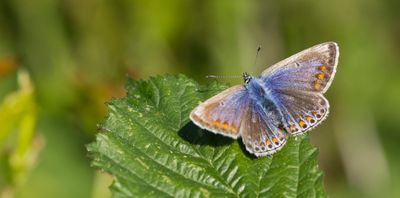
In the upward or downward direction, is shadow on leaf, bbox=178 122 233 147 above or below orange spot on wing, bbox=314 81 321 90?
above

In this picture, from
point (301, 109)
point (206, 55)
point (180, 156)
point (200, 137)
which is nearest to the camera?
point (180, 156)

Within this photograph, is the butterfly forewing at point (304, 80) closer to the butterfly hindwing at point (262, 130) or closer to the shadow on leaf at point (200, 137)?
the butterfly hindwing at point (262, 130)

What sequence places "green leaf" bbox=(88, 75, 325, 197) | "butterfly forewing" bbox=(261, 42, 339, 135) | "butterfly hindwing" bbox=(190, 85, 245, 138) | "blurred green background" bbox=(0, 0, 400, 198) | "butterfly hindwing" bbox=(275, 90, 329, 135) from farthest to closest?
1. "blurred green background" bbox=(0, 0, 400, 198)
2. "butterfly forewing" bbox=(261, 42, 339, 135)
3. "butterfly hindwing" bbox=(275, 90, 329, 135)
4. "butterfly hindwing" bbox=(190, 85, 245, 138)
5. "green leaf" bbox=(88, 75, 325, 197)

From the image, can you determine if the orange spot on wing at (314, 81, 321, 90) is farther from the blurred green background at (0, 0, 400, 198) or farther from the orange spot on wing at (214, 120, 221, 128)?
the blurred green background at (0, 0, 400, 198)

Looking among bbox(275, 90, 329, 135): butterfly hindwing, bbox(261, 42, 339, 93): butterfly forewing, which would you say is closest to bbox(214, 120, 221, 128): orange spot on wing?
bbox(275, 90, 329, 135): butterfly hindwing

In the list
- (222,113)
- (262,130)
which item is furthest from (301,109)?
(222,113)

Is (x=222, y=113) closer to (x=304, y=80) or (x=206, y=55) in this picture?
(x=304, y=80)

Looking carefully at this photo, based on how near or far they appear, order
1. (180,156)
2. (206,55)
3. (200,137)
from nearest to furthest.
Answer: (180,156) → (200,137) → (206,55)

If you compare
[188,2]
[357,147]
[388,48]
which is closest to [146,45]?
[188,2]
